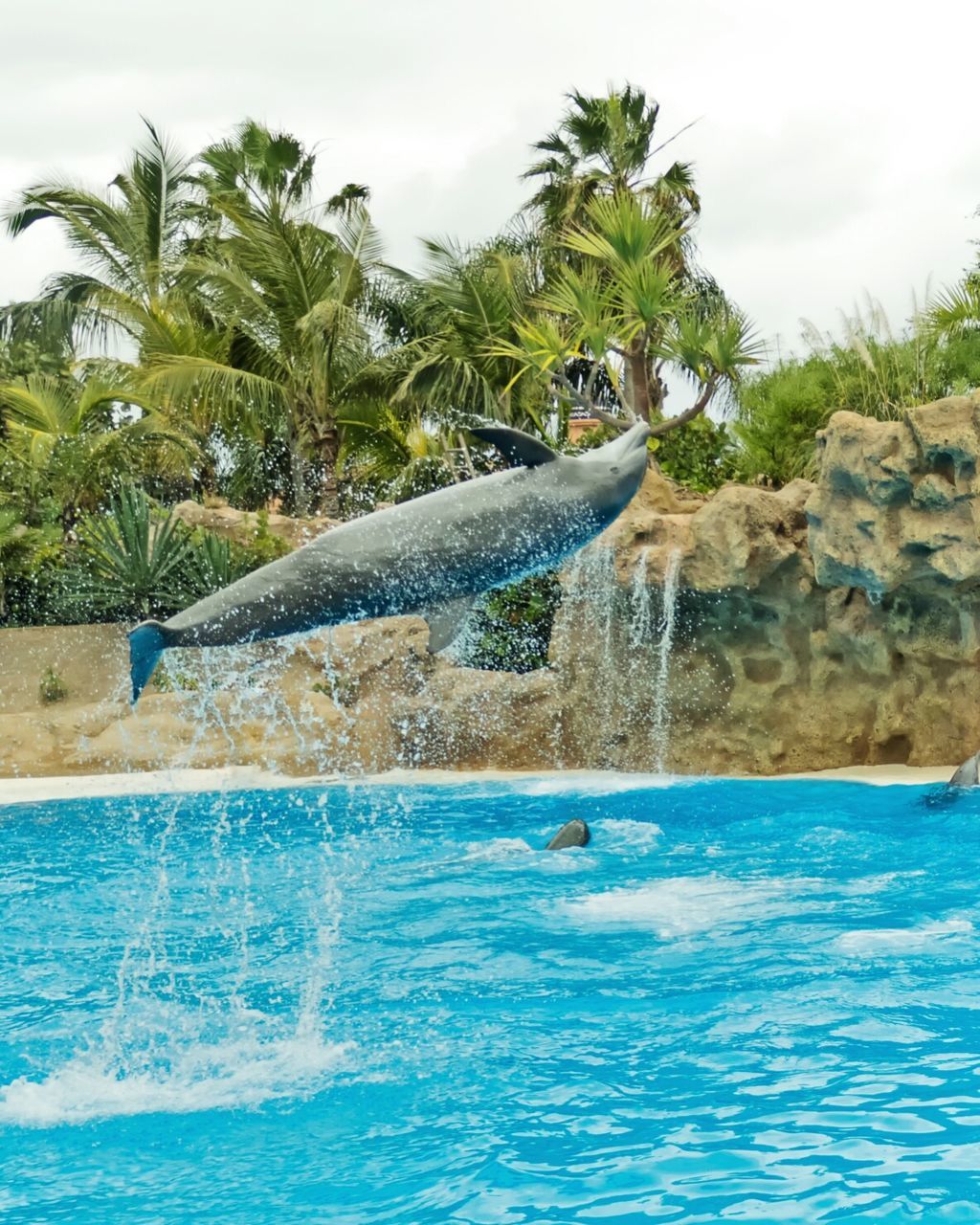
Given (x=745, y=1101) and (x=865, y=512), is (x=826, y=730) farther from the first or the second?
(x=745, y=1101)

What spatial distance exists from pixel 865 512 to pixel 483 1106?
302 inches

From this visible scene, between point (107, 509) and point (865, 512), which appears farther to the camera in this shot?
point (107, 509)

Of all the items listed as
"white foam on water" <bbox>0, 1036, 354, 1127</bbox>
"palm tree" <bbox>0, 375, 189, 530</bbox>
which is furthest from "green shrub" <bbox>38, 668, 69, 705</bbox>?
"white foam on water" <bbox>0, 1036, 354, 1127</bbox>

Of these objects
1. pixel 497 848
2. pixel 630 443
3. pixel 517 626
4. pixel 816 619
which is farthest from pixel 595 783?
pixel 630 443

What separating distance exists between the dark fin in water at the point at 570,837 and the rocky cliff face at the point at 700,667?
8.29 ft

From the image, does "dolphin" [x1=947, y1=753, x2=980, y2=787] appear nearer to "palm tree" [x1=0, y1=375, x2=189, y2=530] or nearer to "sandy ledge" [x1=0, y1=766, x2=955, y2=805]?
"sandy ledge" [x1=0, y1=766, x2=955, y2=805]

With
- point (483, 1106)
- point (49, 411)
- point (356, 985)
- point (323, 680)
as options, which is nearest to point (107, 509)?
point (49, 411)

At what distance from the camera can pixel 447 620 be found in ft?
17.8

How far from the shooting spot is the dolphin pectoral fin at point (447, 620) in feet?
17.7

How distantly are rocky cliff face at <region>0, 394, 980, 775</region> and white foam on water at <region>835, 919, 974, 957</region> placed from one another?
184 inches

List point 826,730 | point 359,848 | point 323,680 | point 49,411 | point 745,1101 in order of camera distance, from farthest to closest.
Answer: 1. point 49,411
2. point 323,680
3. point 826,730
4. point 359,848
5. point 745,1101

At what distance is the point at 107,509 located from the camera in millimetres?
21594

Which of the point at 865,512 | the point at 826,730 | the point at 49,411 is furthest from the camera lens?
the point at 49,411

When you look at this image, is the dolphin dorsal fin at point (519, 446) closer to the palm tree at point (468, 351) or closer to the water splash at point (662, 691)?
the water splash at point (662, 691)
